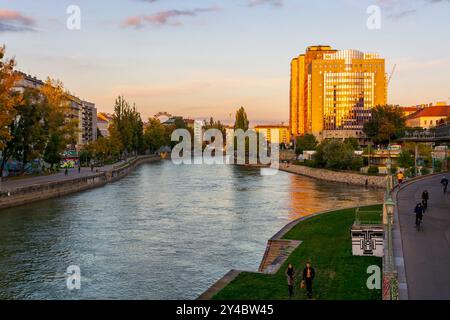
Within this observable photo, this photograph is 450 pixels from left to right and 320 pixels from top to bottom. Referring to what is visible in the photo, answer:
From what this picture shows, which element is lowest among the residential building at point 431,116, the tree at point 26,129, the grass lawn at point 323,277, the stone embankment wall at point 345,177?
the stone embankment wall at point 345,177

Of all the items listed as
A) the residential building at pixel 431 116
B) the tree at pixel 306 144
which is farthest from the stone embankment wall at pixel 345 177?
the residential building at pixel 431 116

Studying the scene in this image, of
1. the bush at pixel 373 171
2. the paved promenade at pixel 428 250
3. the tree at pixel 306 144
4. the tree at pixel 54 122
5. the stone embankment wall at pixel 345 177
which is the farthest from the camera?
the tree at pixel 306 144

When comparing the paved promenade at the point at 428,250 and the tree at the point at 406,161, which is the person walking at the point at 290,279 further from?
the tree at the point at 406,161

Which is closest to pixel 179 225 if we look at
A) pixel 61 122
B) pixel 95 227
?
pixel 95 227

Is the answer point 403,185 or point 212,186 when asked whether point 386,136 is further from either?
point 403,185

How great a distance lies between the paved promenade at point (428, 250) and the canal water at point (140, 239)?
9.44 m

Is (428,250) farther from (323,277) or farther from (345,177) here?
(345,177)

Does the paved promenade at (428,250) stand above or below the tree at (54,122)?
below

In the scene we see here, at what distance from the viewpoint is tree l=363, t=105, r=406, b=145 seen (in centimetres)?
15500

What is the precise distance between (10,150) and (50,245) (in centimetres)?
4254

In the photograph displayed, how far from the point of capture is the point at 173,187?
82.1 m

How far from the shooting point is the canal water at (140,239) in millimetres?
26531

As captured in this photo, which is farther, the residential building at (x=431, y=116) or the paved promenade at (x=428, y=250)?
the residential building at (x=431, y=116)

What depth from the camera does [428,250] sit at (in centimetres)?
2420
